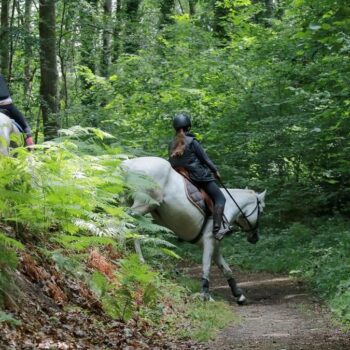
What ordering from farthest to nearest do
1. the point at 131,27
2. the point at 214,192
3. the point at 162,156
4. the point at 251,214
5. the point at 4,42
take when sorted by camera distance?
1. the point at 131,27
2. the point at 162,156
3. the point at 4,42
4. the point at 251,214
5. the point at 214,192

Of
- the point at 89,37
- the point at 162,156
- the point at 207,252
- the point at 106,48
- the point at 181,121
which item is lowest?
the point at 207,252

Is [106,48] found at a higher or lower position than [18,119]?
higher

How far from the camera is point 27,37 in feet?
51.3

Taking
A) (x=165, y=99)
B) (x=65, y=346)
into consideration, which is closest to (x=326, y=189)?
(x=165, y=99)

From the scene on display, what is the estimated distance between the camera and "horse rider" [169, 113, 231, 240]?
1062cm

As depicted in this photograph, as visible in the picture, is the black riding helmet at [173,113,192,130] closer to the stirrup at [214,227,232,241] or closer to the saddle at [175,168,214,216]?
the saddle at [175,168,214,216]

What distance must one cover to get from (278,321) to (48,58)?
9.80 m

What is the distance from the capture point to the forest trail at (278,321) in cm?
680

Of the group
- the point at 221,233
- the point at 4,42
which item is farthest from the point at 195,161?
the point at 4,42

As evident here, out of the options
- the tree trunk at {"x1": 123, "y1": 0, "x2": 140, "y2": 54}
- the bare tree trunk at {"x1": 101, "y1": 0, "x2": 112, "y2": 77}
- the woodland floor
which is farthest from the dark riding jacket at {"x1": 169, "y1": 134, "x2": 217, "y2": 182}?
the bare tree trunk at {"x1": 101, "y1": 0, "x2": 112, "y2": 77}

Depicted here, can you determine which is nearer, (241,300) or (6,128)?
(6,128)

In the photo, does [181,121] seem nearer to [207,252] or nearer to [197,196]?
[197,196]

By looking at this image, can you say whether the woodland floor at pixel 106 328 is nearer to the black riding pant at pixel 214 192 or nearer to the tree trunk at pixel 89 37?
the black riding pant at pixel 214 192

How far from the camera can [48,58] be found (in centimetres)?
1549
